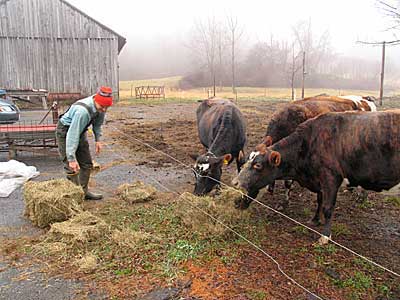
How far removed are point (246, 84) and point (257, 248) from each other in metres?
55.2

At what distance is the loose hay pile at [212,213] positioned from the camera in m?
5.21

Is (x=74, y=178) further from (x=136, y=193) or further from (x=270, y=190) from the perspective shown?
(x=270, y=190)

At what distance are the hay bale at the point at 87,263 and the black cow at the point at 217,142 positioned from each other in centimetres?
233

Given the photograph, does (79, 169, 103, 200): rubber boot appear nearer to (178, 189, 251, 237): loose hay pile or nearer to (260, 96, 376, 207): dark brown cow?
(178, 189, 251, 237): loose hay pile

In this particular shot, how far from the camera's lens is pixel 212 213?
548cm

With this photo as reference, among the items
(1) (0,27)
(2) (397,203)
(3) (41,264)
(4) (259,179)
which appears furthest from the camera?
(1) (0,27)

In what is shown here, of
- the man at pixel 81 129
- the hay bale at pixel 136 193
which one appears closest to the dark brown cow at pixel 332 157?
the hay bale at pixel 136 193

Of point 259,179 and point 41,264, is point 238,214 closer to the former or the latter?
point 259,179

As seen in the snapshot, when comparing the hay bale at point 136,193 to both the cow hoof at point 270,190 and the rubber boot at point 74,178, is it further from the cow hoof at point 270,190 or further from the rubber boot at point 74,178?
the cow hoof at point 270,190

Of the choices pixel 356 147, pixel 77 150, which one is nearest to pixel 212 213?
pixel 356 147

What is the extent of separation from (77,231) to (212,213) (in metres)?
1.83

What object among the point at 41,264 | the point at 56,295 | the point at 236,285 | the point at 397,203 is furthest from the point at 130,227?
the point at 397,203

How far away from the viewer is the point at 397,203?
661 centimetres

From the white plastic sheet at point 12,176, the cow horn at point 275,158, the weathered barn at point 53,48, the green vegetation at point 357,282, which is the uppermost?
the weathered barn at point 53,48
